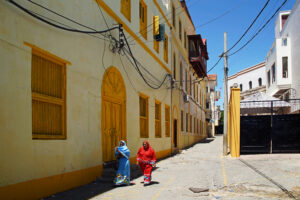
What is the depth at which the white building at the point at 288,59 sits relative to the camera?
21.0m

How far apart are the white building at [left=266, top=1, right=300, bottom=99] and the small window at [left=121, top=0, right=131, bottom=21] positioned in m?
13.5

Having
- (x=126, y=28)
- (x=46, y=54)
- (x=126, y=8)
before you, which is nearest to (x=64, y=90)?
(x=46, y=54)

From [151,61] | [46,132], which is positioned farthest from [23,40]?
[151,61]

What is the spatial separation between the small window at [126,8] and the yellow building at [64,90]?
0.14ft

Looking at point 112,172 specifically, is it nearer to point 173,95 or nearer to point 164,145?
point 164,145

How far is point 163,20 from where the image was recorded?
1794 centimetres

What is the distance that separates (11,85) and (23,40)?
0.99 m

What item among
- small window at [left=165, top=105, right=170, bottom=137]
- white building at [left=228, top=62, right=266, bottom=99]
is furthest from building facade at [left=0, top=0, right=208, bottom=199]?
white building at [left=228, top=62, right=266, bottom=99]

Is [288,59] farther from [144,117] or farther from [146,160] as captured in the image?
[146,160]

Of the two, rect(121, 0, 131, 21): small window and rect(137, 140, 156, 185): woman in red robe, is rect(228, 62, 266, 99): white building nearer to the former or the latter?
rect(121, 0, 131, 21): small window

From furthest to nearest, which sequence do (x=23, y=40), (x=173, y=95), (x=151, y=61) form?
(x=173, y=95) → (x=151, y=61) → (x=23, y=40)

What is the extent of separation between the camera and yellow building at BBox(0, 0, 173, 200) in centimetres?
559

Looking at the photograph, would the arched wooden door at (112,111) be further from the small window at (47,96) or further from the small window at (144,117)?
the small window at (144,117)

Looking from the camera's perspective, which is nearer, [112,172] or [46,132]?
[46,132]
